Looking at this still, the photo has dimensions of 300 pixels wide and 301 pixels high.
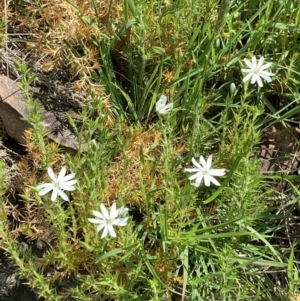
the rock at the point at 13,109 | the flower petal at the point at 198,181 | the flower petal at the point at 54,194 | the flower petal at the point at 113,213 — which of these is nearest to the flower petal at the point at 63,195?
the flower petal at the point at 54,194

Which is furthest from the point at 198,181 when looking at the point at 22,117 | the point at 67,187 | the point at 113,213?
the point at 22,117

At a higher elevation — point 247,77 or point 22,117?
point 247,77

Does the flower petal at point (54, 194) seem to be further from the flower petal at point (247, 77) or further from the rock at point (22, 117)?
the flower petal at point (247, 77)

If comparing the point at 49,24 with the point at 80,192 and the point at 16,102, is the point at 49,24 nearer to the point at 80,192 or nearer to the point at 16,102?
the point at 16,102

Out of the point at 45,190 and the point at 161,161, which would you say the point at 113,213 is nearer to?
the point at 45,190

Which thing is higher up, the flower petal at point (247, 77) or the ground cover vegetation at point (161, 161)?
the flower petal at point (247, 77)

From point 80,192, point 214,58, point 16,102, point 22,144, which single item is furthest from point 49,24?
point 80,192
